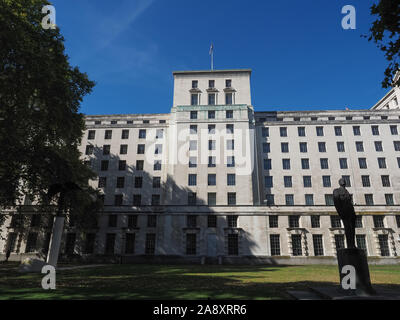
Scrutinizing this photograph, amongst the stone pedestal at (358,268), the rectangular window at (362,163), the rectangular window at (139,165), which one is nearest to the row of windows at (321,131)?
the rectangular window at (362,163)

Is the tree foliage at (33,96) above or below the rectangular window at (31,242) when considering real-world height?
above

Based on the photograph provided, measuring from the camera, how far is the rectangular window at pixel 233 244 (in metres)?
39.6

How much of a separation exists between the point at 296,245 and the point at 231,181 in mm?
14526

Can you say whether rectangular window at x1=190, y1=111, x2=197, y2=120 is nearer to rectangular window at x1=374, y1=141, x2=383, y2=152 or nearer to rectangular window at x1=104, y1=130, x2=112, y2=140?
rectangular window at x1=104, y1=130, x2=112, y2=140

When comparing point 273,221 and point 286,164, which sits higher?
point 286,164

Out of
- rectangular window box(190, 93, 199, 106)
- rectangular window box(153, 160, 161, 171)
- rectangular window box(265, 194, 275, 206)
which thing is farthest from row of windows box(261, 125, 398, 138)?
rectangular window box(153, 160, 161, 171)

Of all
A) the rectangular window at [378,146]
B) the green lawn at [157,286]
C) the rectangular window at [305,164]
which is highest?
the rectangular window at [378,146]

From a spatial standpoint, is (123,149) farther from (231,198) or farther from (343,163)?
(343,163)

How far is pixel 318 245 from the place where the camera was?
129 ft

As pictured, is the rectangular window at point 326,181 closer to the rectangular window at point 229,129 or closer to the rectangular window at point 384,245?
the rectangular window at point 384,245

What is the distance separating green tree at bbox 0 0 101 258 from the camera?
53.6 feet

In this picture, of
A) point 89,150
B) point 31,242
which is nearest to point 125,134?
point 89,150

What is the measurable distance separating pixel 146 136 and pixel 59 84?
3019 cm

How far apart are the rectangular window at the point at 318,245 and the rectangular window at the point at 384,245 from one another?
8.89 meters
